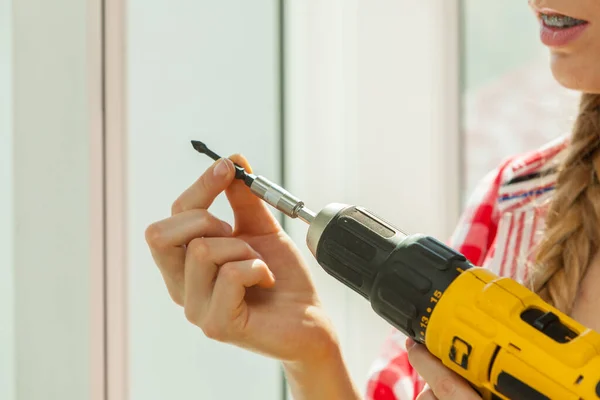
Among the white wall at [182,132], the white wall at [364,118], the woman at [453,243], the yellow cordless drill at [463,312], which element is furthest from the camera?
the white wall at [364,118]

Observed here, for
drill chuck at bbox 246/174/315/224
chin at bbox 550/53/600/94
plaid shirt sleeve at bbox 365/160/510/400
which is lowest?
plaid shirt sleeve at bbox 365/160/510/400

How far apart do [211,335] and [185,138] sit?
0.25m

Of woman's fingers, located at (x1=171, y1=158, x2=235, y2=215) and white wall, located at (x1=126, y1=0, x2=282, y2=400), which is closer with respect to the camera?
woman's fingers, located at (x1=171, y1=158, x2=235, y2=215)

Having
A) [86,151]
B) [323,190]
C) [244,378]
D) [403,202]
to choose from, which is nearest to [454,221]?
[403,202]

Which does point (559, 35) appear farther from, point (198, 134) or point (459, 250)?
point (198, 134)

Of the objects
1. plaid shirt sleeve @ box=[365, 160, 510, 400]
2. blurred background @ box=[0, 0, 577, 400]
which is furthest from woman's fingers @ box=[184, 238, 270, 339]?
plaid shirt sleeve @ box=[365, 160, 510, 400]

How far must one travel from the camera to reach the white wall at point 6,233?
63cm

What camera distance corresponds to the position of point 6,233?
0.64 metres

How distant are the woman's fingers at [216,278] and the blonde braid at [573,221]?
277 millimetres

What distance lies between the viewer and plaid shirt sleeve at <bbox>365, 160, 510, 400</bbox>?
0.80 meters

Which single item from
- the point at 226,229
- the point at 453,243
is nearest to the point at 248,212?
the point at 226,229

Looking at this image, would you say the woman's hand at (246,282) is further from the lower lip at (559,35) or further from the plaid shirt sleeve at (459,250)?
the lower lip at (559,35)

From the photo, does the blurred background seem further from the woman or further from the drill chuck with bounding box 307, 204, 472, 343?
the drill chuck with bounding box 307, 204, 472, 343

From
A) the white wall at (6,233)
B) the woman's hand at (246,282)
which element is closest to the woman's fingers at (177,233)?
the woman's hand at (246,282)
